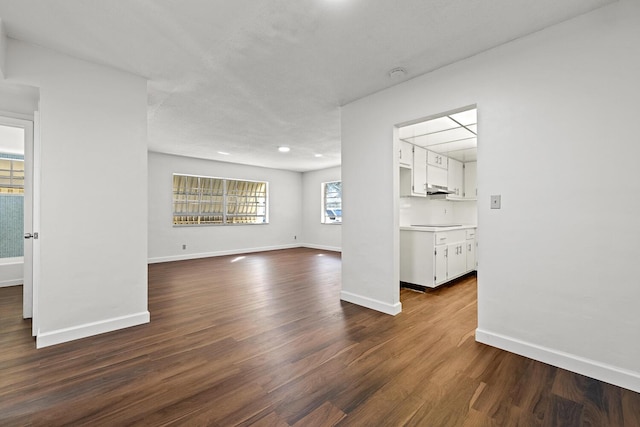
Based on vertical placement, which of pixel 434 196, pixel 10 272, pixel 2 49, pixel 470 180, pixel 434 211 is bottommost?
pixel 10 272

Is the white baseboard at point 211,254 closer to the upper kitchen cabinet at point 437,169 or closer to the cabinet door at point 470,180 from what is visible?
the upper kitchen cabinet at point 437,169

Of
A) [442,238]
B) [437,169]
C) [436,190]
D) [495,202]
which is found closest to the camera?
Answer: [495,202]

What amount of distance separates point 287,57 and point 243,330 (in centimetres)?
261

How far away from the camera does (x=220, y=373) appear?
2.02 m

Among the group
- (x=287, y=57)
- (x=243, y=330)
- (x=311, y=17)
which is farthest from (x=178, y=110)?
(x=243, y=330)

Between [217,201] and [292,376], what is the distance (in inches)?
254

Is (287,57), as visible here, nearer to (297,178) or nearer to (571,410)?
(571,410)

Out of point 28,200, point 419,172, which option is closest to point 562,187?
point 419,172

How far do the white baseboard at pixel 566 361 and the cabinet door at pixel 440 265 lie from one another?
1561 mm

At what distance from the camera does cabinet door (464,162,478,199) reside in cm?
593

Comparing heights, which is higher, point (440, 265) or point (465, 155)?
point (465, 155)

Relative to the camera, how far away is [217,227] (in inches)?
299

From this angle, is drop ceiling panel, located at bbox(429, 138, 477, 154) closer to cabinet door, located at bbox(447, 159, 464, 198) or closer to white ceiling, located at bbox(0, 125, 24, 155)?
cabinet door, located at bbox(447, 159, 464, 198)

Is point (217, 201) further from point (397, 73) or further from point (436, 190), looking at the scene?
point (397, 73)
